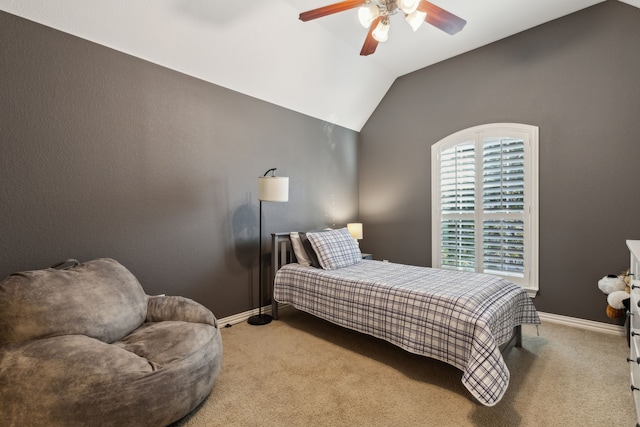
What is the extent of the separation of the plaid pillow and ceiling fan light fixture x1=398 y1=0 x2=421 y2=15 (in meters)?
2.13

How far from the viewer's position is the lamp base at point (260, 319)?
3.17m

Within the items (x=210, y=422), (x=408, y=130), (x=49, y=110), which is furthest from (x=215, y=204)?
(x=408, y=130)

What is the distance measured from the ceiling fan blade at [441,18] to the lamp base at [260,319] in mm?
2955

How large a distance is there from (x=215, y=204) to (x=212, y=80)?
123cm

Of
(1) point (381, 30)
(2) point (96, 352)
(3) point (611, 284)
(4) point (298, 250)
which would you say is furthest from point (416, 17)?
(3) point (611, 284)

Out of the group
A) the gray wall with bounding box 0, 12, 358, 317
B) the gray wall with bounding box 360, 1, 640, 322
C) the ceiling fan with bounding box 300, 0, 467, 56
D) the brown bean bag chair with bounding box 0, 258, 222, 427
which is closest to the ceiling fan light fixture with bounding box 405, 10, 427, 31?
the ceiling fan with bounding box 300, 0, 467, 56

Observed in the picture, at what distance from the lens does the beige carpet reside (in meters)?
1.73

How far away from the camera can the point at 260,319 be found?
3227 mm

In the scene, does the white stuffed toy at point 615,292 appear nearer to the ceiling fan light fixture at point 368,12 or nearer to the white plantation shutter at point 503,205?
the white plantation shutter at point 503,205

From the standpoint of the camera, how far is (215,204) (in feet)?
10.2

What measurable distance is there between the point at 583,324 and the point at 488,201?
1.48m

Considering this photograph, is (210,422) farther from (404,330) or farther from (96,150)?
(96,150)

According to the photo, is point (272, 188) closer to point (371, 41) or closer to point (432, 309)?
point (371, 41)

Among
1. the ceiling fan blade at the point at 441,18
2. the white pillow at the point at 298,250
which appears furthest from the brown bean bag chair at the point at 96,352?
the ceiling fan blade at the point at 441,18
